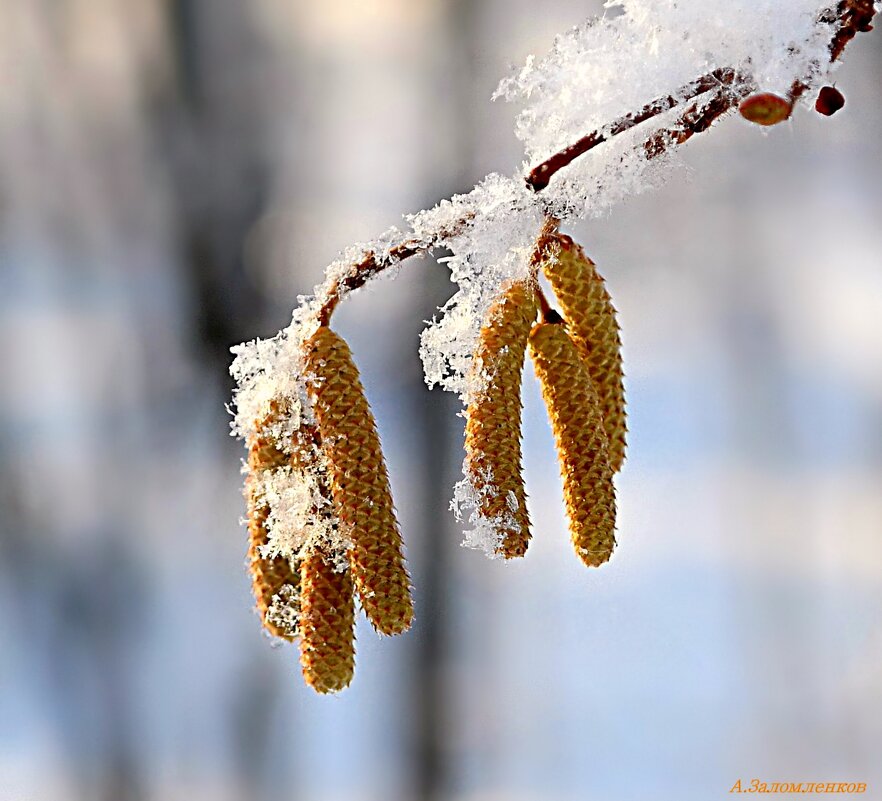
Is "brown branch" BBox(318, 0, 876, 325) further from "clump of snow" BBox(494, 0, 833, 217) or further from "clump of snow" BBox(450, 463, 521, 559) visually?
"clump of snow" BBox(450, 463, 521, 559)

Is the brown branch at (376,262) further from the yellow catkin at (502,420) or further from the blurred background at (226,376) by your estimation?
the blurred background at (226,376)

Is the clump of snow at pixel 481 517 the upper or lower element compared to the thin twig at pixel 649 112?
lower

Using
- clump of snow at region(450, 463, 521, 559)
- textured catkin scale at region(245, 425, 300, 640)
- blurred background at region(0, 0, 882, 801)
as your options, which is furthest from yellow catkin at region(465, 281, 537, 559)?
blurred background at region(0, 0, 882, 801)

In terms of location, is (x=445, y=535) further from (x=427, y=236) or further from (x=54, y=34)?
(x=427, y=236)

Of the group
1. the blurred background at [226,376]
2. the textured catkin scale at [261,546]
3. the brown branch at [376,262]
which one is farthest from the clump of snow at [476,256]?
the blurred background at [226,376]

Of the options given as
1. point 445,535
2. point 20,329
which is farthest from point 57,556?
point 445,535

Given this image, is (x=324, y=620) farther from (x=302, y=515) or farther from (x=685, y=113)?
A: (x=685, y=113)

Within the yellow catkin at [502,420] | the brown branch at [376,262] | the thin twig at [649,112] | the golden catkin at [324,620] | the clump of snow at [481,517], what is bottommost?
the golden catkin at [324,620]
